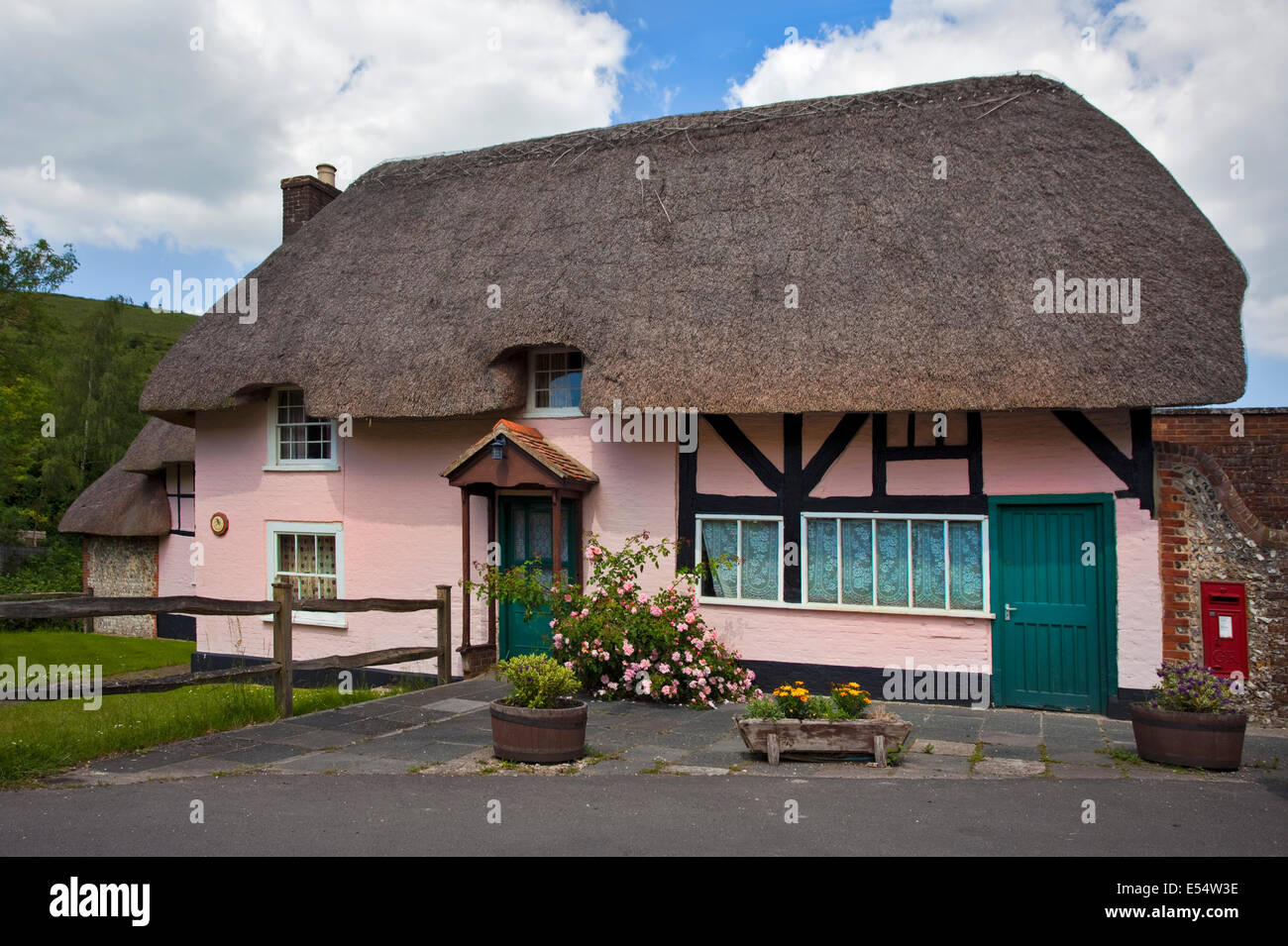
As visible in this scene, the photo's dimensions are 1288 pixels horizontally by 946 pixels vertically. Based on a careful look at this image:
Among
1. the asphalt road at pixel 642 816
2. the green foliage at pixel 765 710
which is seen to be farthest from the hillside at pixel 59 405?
the green foliage at pixel 765 710

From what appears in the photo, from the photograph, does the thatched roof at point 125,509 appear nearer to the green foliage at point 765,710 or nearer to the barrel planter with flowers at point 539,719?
Result: the barrel planter with flowers at point 539,719

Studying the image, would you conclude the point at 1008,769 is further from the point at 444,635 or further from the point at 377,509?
the point at 377,509

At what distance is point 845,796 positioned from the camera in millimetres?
6355

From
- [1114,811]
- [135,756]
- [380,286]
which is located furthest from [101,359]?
[1114,811]

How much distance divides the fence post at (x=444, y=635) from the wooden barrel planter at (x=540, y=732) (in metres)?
4.12

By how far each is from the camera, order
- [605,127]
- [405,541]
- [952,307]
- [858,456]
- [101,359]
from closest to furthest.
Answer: [952,307] < [858,456] < [405,541] < [605,127] < [101,359]

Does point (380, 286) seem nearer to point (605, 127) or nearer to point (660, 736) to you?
point (605, 127)

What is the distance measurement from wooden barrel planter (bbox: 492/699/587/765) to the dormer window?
519cm

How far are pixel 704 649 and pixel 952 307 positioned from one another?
14.4 feet

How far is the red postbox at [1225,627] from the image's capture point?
8.66 metres

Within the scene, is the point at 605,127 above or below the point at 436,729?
above

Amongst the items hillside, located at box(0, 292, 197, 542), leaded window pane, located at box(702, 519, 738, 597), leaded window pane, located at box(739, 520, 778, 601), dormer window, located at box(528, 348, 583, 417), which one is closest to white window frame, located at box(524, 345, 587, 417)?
dormer window, located at box(528, 348, 583, 417)

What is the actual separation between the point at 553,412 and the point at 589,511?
52.9 inches

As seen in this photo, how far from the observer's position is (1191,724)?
7059 millimetres
